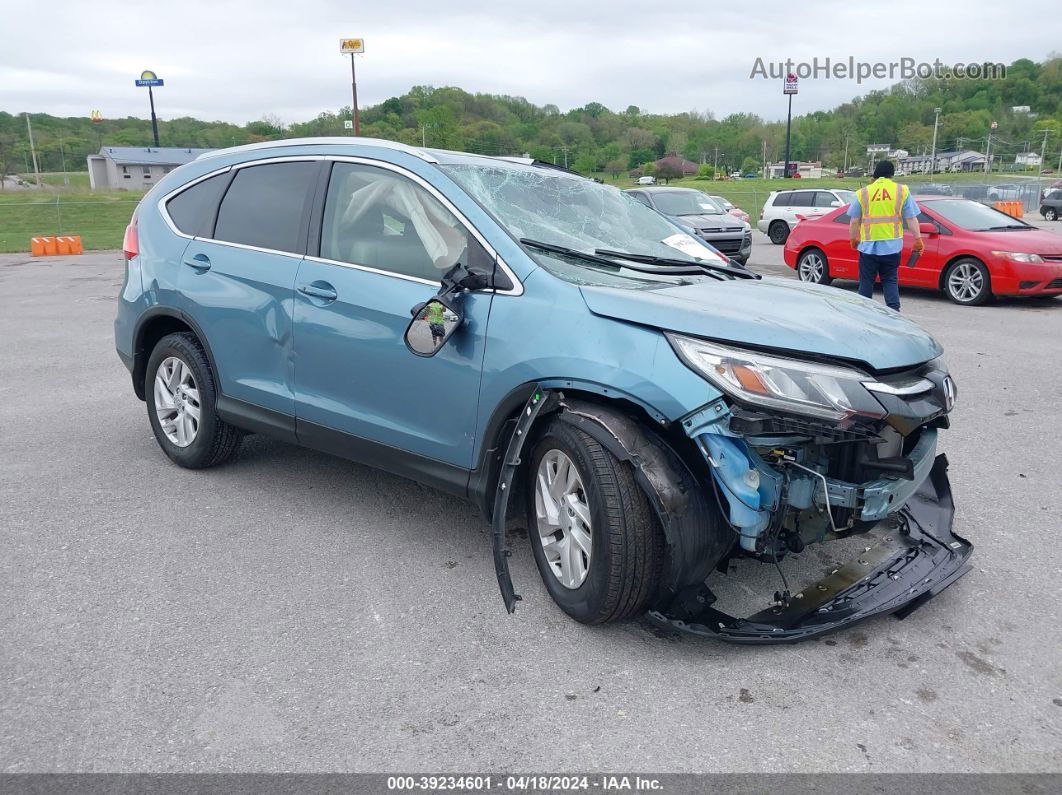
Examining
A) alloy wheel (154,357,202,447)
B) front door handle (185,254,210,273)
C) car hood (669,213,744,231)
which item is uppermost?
front door handle (185,254,210,273)

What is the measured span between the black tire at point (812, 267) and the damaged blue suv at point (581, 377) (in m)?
9.87

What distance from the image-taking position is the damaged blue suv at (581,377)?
9.87 ft

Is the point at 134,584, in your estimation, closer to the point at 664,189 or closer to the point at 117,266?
the point at 664,189

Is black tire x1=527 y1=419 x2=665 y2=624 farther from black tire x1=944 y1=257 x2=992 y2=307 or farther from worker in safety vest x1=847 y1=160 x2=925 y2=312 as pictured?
black tire x1=944 y1=257 x2=992 y2=307

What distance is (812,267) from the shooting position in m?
14.1

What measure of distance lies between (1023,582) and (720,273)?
1.83 m

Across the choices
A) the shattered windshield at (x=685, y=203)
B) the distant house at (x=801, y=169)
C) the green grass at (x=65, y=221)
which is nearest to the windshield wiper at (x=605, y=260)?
the shattered windshield at (x=685, y=203)

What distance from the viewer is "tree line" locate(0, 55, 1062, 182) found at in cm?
5934

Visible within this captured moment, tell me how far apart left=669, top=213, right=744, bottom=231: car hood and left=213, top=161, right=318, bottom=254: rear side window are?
12324 mm

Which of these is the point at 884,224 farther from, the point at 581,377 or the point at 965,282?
the point at 581,377

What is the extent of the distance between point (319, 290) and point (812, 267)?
11485mm

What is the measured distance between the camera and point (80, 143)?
384 ft

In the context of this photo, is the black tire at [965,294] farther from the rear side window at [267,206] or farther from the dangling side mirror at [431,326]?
the dangling side mirror at [431,326]

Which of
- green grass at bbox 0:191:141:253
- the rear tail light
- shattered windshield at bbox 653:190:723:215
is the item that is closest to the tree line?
green grass at bbox 0:191:141:253
